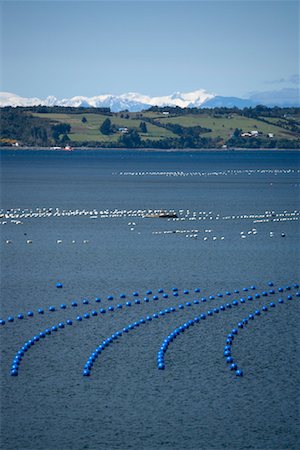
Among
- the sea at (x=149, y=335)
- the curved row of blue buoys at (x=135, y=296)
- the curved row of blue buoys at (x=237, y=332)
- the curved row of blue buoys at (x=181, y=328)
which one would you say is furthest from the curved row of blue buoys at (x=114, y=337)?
the curved row of blue buoys at (x=237, y=332)

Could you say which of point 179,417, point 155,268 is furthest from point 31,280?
point 179,417

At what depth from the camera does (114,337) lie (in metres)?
36.3

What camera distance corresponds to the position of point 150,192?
113312 mm

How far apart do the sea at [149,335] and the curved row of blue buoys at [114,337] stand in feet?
0.27

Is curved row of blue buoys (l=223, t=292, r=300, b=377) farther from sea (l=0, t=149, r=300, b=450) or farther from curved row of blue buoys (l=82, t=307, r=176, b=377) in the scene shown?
curved row of blue buoys (l=82, t=307, r=176, b=377)

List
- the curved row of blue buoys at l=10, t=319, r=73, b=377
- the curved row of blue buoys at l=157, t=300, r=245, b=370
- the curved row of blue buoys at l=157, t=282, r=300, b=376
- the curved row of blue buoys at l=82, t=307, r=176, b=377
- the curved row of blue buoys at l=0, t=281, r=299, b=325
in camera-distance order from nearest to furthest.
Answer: the curved row of blue buoys at l=10, t=319, r=73, b=377 < the curved row of blue buoys at l=82, t=307, r=176, b=377 < the curved row of blue buoys at l=157, t=282, r=300, b=376 < the curved row of blue buoys at l=157, t=300, r=245, b=370 < the curved row of blue buoys at l=0, t=281, r=299, b=325

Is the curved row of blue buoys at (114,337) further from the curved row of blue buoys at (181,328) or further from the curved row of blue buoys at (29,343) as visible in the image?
the curved row of blue buoys at (29,343)

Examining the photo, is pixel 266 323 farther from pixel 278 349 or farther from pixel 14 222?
pixel 14 222

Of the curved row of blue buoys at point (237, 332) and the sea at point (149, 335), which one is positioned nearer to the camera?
the sea at point (149, 335)

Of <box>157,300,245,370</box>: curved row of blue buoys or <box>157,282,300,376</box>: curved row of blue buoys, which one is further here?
<box>157,300,245,370</box>: curved row of blue buoys

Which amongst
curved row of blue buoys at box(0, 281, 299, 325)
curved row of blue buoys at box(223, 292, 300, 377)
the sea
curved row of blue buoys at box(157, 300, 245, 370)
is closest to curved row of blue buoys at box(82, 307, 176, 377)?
the sea

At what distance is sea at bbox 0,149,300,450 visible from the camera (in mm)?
27500

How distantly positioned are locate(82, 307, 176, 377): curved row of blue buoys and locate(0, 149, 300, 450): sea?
83mm

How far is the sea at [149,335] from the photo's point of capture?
2750 cm
